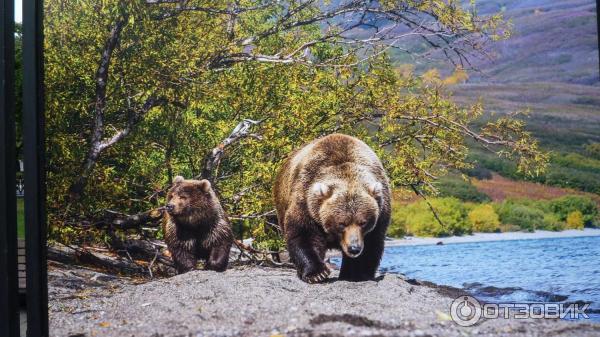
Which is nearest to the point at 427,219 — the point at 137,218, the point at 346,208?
the point at 346,208

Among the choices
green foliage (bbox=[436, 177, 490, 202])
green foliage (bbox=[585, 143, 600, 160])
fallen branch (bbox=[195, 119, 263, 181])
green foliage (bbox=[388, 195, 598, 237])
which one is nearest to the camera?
green foliage (bbox=[585, 143, 600, 160])

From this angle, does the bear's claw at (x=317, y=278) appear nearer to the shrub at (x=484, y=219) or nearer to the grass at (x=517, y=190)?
the shrub at (x=484, y=219)

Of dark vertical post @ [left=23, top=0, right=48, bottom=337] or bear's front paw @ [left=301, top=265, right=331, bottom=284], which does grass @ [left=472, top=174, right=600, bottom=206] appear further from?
dark vertical post @ [left=23, top=0, right=48, bottom=337]

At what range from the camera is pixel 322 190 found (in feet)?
15.6

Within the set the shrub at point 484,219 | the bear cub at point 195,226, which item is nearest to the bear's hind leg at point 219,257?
the bear cub at point 195,226

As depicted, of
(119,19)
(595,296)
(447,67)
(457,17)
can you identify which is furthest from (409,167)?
(119,19)

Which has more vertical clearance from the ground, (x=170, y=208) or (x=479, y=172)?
(x=479, y=172)

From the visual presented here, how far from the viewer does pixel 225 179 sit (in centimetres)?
504

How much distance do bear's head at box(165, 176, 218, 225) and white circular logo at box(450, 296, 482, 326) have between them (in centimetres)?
179

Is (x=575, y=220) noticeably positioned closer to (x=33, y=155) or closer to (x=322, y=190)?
(x=322, y=190)

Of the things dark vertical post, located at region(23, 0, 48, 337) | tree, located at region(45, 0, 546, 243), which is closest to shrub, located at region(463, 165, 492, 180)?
tree, located at region(45, 0, 546, 243)

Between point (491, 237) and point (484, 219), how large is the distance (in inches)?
5.4

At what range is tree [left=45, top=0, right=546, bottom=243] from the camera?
16.2 feet

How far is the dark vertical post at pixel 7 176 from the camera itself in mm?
4883
